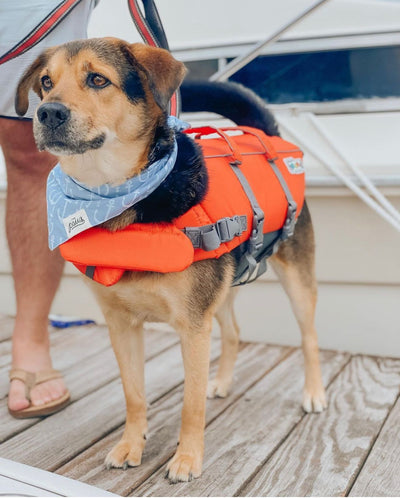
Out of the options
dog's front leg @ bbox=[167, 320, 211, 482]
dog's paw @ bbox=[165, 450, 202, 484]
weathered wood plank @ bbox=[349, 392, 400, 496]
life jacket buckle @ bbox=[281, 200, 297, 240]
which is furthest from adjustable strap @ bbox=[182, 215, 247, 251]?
weathered wood plank @ bbox=[349, 392, 400, 496]

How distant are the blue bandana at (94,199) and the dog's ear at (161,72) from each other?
11 centimetres

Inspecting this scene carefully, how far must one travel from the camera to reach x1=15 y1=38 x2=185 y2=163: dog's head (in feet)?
4.76

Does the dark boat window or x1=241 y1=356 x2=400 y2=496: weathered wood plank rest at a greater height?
the dark boat window

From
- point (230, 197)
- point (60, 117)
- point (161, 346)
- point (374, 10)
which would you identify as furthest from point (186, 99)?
point (161, 346)

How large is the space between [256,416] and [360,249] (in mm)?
915

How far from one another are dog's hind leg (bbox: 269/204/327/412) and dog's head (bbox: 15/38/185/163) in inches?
30.3

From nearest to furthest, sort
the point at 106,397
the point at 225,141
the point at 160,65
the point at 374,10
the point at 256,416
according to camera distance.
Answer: the point at 160,65, the point at 225,141, the point at 256,416, the point at 106,397, the point at 374,10

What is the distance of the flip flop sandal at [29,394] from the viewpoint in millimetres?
2039

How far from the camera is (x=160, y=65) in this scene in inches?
60.5

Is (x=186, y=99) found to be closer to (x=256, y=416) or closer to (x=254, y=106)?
(x=254, y=106)

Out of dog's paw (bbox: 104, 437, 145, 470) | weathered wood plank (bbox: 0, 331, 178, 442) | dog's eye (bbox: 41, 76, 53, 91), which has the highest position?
dog's eye (bbox: 41, 76, 53, 91)

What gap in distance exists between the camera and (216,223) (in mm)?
1603

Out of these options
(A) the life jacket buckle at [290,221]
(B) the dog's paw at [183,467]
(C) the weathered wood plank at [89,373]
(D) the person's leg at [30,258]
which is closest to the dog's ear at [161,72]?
(A) the life jacket buckle at [290,221]

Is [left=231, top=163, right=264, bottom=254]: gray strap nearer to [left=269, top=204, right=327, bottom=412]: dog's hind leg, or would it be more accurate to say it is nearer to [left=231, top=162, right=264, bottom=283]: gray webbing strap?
[left=231, top=162, right=264, bottom=283]: gray webbing strap
